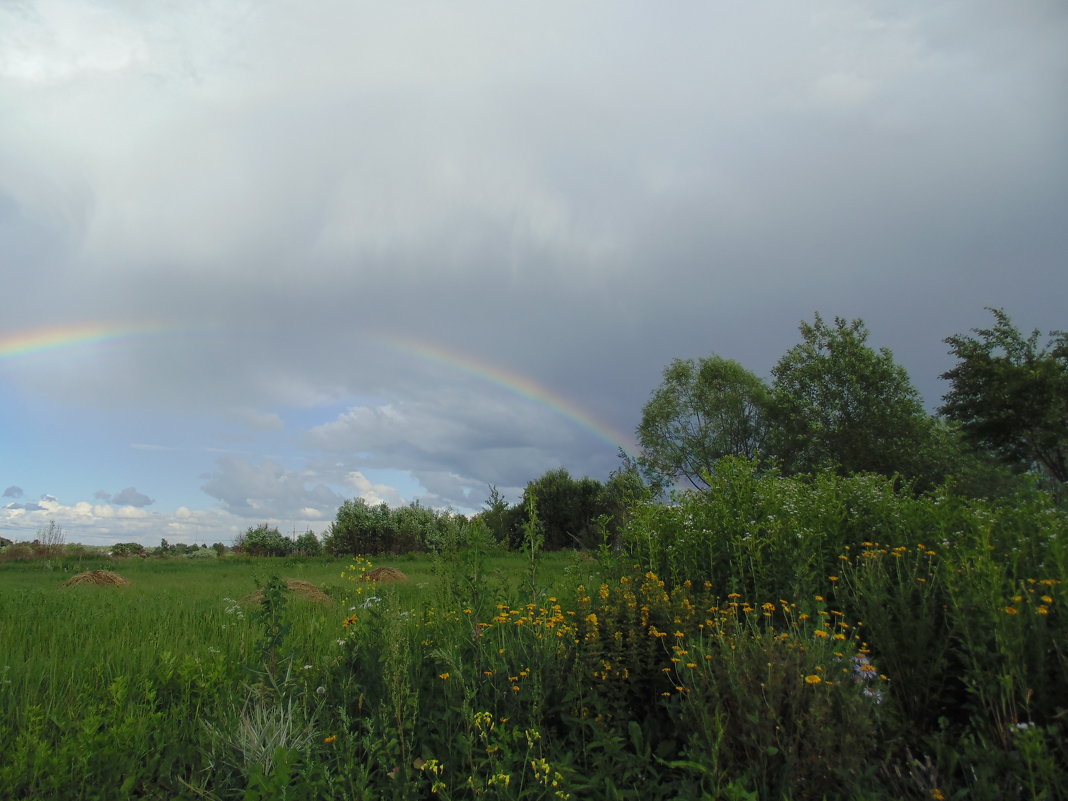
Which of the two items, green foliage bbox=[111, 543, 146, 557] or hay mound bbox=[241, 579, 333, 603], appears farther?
green foliage bbox=[111, 543, 146, 557]

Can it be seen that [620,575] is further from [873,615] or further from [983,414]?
[983,414]

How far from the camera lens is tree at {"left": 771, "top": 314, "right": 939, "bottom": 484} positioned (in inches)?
1214

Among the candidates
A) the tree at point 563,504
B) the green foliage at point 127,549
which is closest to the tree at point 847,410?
the tree at point 563,504

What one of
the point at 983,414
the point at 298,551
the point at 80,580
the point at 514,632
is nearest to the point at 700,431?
the point at 983,414

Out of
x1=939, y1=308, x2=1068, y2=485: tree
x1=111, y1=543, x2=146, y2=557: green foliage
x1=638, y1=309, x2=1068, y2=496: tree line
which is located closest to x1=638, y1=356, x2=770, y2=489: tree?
x1=638, y1=309, x2=1068, y2=496: tree line

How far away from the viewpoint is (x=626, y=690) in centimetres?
396

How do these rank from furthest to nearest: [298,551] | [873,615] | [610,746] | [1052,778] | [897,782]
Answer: [298,551] < [873,615] < [610,746] < [897,782] < [1052,778]

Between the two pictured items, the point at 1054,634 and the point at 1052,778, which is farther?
the point at 1054,634

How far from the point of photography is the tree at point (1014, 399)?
24828mm

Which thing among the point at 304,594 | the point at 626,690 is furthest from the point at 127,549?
the point at 626,690

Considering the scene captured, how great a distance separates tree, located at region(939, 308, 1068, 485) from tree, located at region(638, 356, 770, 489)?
11.9 meters

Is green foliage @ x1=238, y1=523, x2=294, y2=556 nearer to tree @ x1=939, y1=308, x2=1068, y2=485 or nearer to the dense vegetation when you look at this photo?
the dense vegetation

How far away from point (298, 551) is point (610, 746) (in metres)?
30.1

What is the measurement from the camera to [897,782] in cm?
303
